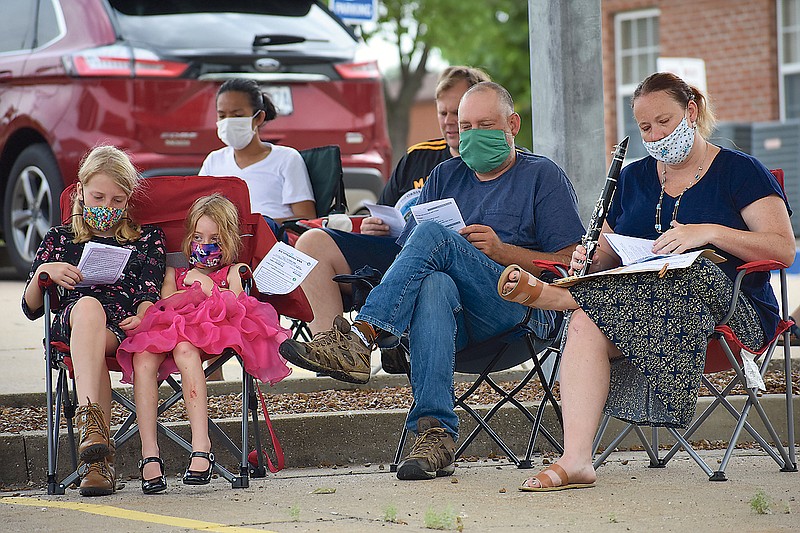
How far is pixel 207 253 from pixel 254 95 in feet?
6.02

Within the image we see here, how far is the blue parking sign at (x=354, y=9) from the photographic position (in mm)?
11023

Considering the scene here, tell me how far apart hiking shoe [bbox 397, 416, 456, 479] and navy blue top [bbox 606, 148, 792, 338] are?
104 cm

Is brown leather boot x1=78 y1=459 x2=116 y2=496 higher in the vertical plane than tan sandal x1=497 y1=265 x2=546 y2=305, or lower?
lower

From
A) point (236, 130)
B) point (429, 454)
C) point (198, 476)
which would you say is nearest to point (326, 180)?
point (236, 130)

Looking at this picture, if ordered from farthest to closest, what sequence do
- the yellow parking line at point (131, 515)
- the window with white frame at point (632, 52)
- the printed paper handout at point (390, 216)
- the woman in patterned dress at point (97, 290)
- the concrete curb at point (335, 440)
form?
the window with white frame at point (632, 52), the printed paper handout at point (390, 216), the concrete curb at point (335, 440), the woman in patterned dress at point (97, 290), the yellow parking line at point (131, 515)

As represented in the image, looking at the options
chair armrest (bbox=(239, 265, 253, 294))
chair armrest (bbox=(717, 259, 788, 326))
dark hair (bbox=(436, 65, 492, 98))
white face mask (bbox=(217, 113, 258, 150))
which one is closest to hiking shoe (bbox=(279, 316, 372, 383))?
chair armrest (bbox=(239, 265, 253, 294))

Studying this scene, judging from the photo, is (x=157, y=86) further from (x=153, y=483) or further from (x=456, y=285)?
(x=153, y=483)

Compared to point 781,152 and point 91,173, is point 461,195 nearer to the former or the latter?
point 91,173

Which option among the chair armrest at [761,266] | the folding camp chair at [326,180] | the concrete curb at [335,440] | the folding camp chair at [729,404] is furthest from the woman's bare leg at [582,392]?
the folding camp chair at [326,180]

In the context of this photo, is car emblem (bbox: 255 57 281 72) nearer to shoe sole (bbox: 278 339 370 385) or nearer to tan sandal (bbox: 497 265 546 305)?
shoe sole (bbox: 278 339 370 385)

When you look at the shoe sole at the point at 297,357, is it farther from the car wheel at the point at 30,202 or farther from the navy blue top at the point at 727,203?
the car wheel at the point at 30,202

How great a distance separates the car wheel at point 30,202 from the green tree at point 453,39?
44.8 feet

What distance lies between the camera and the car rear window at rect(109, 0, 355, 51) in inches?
345

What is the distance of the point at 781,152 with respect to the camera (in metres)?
15.9
